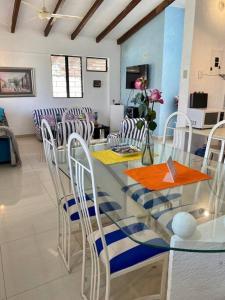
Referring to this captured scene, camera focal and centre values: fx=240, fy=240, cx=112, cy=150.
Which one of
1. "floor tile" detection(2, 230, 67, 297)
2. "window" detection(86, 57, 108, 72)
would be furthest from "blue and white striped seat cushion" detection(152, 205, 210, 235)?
"window" detection(86, 57, 108, 72)

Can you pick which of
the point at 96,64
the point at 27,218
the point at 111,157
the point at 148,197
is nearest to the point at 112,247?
the point at 148,197

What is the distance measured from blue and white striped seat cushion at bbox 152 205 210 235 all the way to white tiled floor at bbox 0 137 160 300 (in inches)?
26.6

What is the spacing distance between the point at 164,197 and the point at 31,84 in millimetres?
6275

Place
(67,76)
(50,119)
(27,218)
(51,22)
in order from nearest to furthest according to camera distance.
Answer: (27,218) < (51,22) < (50,119) < (67,76)

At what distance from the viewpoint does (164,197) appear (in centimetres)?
149

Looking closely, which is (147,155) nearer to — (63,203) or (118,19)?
(63,203)

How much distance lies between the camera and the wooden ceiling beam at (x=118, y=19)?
5540 millimetres

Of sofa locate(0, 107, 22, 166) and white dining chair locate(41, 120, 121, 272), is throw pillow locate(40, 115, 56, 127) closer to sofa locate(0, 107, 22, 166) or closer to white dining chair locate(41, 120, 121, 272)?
sofa locate(0, 107, 22, 166)

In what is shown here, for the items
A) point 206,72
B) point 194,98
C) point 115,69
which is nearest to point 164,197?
point 194,98

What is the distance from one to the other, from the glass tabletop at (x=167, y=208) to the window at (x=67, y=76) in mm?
5822

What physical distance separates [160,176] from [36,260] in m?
1.22

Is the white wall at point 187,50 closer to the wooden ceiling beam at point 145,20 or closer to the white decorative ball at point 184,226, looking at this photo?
the wooden ceiling beam at point 145,20

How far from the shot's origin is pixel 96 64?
757 centimetres

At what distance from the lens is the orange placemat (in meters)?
1.58
